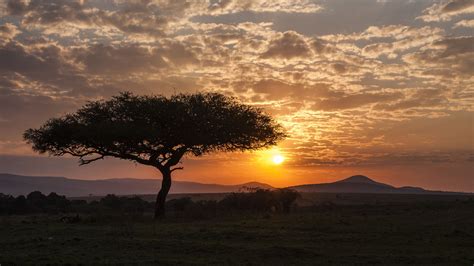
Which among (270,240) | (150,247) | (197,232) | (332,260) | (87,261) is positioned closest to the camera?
(87,261)

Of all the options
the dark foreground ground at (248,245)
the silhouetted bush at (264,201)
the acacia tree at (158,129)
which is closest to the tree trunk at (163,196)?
the acacia tree at (158,129)

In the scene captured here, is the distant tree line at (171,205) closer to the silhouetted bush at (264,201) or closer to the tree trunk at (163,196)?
the silhouetted bush at (264,201)

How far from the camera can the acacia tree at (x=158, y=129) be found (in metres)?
37.0

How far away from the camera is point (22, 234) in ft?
78.6

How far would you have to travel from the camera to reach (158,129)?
1475 inches

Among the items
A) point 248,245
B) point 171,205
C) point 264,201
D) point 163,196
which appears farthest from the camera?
point 171,205

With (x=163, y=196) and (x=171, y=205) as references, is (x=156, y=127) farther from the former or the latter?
(x=171, y=205)

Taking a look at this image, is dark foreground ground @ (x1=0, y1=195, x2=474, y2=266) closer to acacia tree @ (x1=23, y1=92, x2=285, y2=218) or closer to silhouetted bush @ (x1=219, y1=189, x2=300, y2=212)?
acacia tree @ (x1=23, y1=92, x2=285, y2=218)

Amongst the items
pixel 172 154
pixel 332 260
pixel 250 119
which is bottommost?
pixel 332 260

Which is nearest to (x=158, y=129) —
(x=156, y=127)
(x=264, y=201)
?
→ (x=156, y=127)

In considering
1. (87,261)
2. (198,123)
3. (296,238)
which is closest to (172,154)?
(198,123)

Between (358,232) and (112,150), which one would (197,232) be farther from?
(112,150)

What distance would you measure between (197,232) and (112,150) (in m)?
16.7

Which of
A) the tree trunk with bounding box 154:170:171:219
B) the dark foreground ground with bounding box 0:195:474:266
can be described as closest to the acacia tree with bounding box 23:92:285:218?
the tree trunk with bounding box 154:170:171:219
